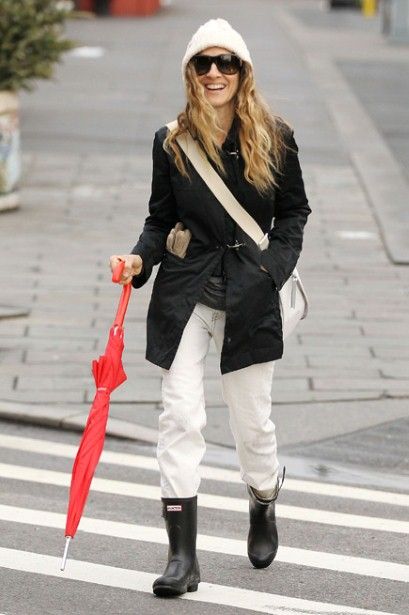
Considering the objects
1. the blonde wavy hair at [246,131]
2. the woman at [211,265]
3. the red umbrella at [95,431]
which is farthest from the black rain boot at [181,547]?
the blonde wavy hair at [246,131]

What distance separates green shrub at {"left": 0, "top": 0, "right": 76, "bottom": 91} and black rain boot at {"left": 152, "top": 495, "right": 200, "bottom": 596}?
356 inches

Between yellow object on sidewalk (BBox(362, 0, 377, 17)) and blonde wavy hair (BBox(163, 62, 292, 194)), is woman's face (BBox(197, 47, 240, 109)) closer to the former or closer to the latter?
blonde wavy hair (BBox(163, 62, 292, 194))

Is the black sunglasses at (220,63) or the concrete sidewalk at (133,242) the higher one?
the black sunglasses at (220,63)

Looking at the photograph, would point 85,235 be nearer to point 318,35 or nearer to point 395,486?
point 395,486

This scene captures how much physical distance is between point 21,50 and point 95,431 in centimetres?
912

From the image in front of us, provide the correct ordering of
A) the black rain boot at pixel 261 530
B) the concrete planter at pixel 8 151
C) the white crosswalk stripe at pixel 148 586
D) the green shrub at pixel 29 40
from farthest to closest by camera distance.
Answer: the concrete planter at pixel 8 151, the green shrub at pixel 29 40, the black rain boot at pixel 261 530, the white crosswalk stripe at pixel 148 586

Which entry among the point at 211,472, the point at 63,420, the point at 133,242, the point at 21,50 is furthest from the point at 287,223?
the point at 21,50

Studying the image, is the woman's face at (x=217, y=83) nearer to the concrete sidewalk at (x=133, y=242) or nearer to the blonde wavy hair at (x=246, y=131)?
the blonde wavy hair at (x=246, y=131)

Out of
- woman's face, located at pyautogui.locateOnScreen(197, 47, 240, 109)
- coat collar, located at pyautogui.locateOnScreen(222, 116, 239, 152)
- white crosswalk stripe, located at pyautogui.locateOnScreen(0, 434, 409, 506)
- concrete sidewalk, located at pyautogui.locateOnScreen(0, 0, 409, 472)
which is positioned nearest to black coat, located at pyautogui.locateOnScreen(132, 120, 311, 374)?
coat collar, located at pyautogui.locateOnScreen(222, 116, 239, 152)

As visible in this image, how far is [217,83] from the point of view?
5.42 metres

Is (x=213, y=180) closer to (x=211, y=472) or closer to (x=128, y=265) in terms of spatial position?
(x=128, y=265)

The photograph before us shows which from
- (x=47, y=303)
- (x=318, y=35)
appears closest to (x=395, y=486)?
(x=47, y=303)

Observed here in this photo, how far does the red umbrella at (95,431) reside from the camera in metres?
5.24

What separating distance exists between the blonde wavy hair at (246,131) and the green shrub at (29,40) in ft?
28.6
